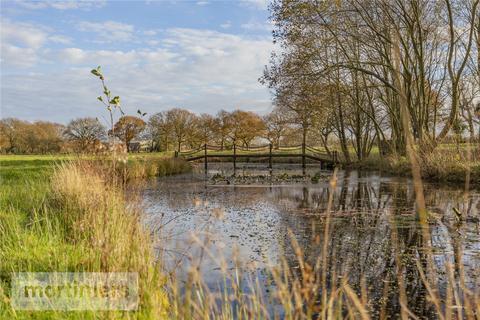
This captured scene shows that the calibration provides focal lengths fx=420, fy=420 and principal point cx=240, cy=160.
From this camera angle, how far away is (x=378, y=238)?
6.44 meters

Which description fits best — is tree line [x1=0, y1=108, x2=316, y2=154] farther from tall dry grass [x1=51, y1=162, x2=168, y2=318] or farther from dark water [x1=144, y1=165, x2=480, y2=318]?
tall dry grass [x1=51, y1=162, x2=168, y2=318]

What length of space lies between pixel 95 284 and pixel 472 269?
159 inches

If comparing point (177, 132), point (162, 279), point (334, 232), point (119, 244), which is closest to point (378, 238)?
point (334, 232)

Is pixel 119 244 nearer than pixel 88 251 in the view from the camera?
Yes

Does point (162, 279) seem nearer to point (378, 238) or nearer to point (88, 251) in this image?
point (88, 251)

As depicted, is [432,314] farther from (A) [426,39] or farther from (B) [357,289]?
(A) [426,39]

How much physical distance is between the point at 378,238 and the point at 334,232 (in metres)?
0.79

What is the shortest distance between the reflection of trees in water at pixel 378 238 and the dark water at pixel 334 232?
12mm

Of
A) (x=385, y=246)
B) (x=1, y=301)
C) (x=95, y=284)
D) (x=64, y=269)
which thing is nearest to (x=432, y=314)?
(x=385, y=246)

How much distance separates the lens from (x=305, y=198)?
38.7 feet

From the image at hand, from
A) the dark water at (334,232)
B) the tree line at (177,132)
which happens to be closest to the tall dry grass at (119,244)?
the dark water at (334,232)

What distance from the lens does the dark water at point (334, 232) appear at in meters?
4.33

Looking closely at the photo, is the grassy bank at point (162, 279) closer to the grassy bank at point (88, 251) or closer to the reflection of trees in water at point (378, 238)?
the grassy bank at point (88, 251)

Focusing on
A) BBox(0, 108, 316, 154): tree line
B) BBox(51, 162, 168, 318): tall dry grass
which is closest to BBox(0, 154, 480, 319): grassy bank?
BBox(51, 162, 168, 318): tall dry grass
